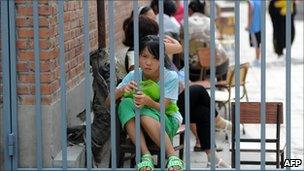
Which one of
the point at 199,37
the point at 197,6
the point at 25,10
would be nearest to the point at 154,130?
the point at 25,10

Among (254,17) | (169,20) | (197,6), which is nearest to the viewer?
(169,20)

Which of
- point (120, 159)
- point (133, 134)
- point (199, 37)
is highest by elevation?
point (199, 37)

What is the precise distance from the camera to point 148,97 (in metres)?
5.02

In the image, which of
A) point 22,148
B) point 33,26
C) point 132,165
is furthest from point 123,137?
point 33,26

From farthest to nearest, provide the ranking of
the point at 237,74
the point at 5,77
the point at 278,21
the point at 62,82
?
the point at 278,21 < the point at 5,77 < the point at 62,82 < the point at 237,74

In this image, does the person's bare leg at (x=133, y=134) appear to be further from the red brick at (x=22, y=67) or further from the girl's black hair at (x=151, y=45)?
the red brick at (x=22, y=67)

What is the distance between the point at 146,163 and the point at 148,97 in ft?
1.58

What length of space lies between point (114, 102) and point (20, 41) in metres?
0.88

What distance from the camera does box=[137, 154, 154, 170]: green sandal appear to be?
4918mm

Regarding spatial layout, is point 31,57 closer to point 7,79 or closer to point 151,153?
point 7,79

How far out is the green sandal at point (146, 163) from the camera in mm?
4918

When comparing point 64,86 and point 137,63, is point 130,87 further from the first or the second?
point 64,86

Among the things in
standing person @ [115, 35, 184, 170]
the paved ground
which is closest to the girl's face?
standing person @ [115, 35, 184, 170]

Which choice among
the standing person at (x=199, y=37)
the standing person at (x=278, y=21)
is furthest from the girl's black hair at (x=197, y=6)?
the standing person at (x=278, y=21)
